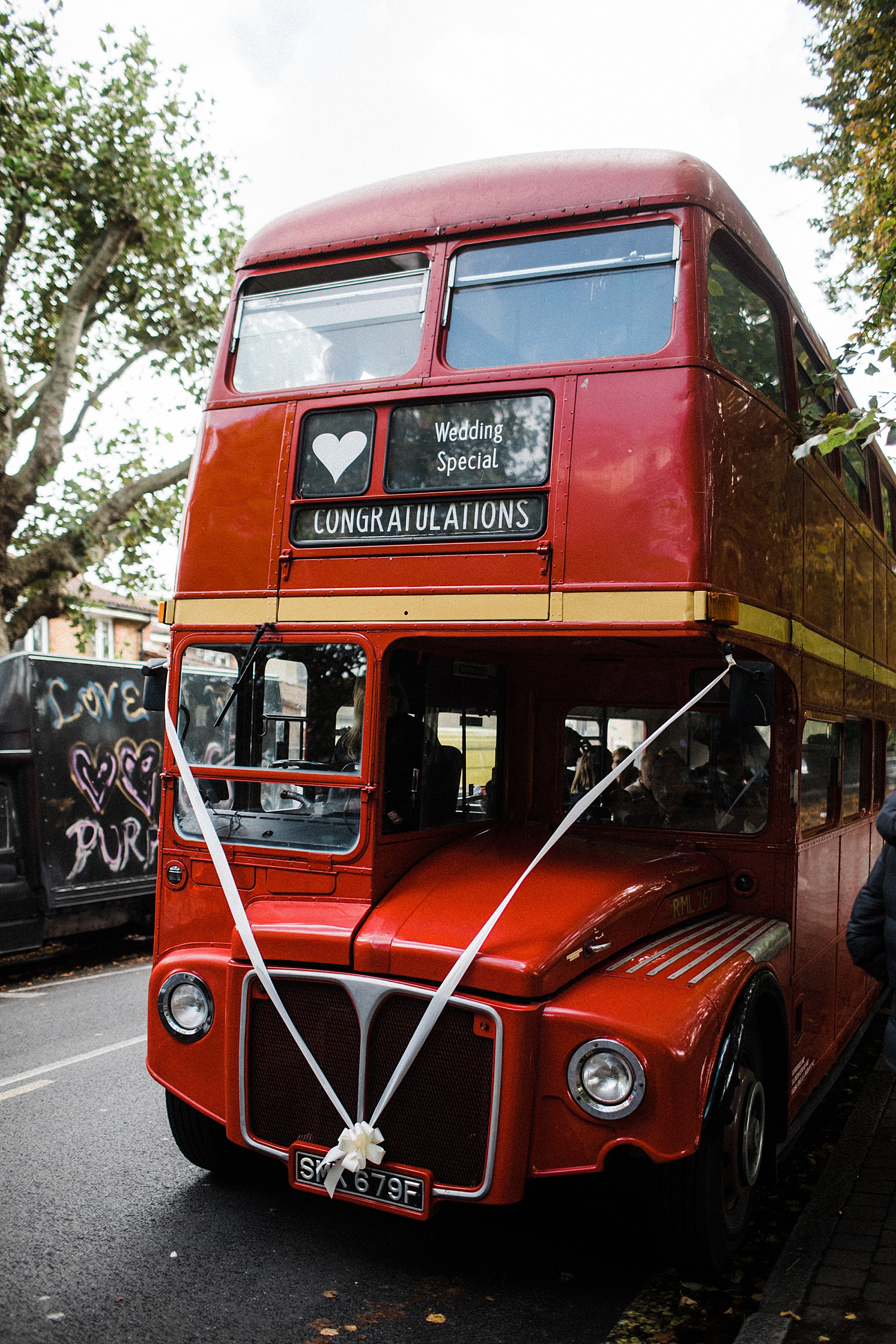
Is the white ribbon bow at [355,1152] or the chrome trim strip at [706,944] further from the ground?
the chrome trim strip at [706,944]

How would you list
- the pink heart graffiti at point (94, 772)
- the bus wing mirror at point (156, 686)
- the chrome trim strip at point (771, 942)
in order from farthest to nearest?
the pink heart graffiti at point (94, 772)
the bus wing mirror at point (156, 686)
the chrome trim strip at point (771, 942)

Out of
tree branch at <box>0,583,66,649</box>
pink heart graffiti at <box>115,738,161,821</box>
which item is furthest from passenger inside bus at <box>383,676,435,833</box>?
tree branch at <box>0,583,66,649</box>

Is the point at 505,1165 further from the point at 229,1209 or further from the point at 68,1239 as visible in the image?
the point at 68,1239

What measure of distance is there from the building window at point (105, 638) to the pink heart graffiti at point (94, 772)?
23.5 m

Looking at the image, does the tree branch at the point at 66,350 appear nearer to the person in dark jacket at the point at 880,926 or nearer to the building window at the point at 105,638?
the person in dark jacket at the point at 880,926

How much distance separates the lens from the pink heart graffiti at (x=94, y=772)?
384 inches

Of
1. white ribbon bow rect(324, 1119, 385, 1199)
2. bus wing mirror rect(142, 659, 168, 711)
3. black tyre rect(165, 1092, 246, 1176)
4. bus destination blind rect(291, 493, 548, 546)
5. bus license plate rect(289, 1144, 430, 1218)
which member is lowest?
black tyre rect(165, 1092, 246, 1176)

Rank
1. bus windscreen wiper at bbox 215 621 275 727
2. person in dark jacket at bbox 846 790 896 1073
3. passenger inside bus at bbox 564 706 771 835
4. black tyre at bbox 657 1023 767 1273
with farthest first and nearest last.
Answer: passenger inside bus at bbox 564 706 771 835, bus windscreen wiper at bbox 215 621 275 727, person in dark jacket at bbox 846 790 896 1073, black tyre at bbox 657 1023 767 1273

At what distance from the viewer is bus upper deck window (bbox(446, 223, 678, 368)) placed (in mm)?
4160

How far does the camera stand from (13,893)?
888 cm

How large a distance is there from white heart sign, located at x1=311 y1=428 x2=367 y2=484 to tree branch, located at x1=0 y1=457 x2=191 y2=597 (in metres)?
10.8

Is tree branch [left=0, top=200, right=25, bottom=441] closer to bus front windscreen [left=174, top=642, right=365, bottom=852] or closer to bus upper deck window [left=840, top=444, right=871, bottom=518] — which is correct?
bus upper deck window [left=840, top=444, right=871, bottom=518]

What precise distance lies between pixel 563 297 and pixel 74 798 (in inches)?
277

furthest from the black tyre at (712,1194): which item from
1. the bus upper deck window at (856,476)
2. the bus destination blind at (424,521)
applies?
the bus upper deck window at (856,476)
